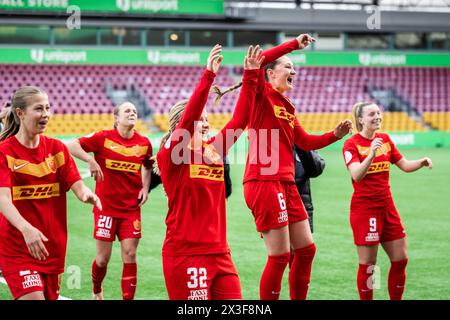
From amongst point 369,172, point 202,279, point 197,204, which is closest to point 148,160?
point 369,172

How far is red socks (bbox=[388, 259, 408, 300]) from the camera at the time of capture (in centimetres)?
625

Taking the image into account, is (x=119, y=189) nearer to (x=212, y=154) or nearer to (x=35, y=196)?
(x=35, y=196)

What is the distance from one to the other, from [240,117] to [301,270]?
1.81 meters

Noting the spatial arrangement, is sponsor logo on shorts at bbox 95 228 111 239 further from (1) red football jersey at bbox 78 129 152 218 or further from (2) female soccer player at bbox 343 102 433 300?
(2) female soccer player at bbox 343 102 433 300

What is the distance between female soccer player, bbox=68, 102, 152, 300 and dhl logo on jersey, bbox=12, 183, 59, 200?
89.3 inches

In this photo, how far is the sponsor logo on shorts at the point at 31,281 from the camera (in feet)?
14.7

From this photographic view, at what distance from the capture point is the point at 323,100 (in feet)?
126

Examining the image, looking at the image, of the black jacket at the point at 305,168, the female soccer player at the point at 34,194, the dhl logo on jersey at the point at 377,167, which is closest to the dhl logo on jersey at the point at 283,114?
the black jacket at the point at 305,168

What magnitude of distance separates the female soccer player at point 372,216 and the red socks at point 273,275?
0.96 metres

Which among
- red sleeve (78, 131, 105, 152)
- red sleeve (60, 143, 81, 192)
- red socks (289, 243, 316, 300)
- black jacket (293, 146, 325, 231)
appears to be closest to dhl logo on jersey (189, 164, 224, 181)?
red sleeve (60, 143, 81, 192)

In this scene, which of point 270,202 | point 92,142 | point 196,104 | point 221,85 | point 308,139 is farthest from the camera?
point 221,85

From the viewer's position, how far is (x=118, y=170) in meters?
7.04

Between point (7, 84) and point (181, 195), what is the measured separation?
101 ft

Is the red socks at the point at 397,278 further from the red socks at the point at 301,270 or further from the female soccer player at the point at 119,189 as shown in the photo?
the female soccer player at the point at 119,189
